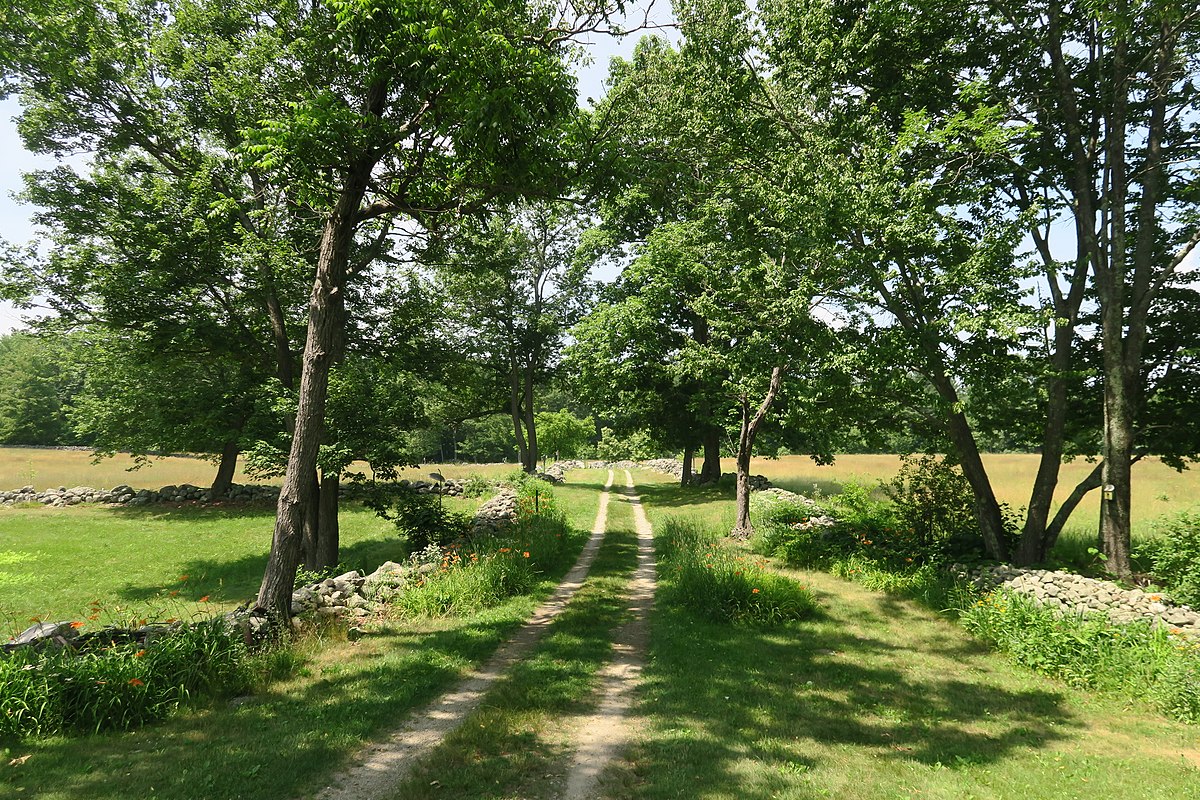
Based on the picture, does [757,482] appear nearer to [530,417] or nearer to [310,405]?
[530,417]

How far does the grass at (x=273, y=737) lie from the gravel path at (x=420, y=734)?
0.18 metres

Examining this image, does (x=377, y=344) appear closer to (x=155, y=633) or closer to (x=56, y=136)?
(x=56, y=136)

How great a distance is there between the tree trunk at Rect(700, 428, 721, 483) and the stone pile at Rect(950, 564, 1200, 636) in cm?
1868

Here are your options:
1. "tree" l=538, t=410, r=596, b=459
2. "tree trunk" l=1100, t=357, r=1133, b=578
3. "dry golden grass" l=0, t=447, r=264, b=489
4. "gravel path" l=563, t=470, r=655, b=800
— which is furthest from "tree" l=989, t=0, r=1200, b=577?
"tree" l=538, t=410, r=596, b=459

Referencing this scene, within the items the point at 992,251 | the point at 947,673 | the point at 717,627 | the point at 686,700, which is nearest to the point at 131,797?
the point at 686,700

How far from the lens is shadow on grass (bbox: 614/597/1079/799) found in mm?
5098

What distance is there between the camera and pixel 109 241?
556 inches

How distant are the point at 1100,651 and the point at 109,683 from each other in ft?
39.4

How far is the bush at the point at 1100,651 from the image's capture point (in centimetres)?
637

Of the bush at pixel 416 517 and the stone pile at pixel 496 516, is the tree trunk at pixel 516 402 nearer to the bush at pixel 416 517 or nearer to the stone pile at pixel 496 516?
the stone pile at pixel 496 516

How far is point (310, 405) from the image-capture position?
8.15m

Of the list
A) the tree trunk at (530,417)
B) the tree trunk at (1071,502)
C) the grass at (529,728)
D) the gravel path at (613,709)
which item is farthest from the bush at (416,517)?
the tree trunk at (530,417)

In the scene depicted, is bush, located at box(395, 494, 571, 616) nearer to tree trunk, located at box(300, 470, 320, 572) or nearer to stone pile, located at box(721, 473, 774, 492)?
tree trunk, located at box(300, 470, 320, 572)

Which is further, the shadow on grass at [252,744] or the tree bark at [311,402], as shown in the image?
the tree bark at [311,402]
